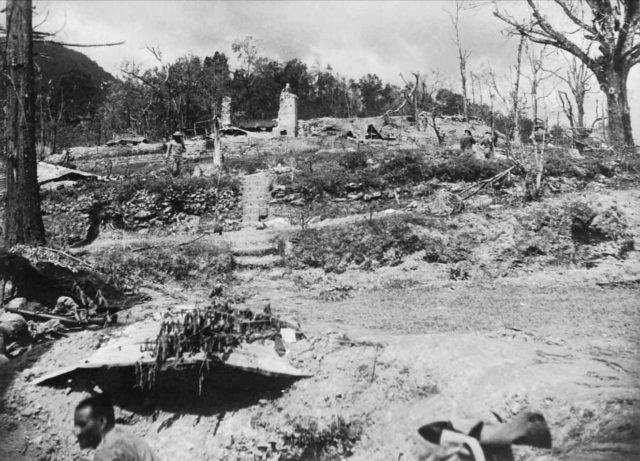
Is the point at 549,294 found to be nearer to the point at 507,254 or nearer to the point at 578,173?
the point at 507,254

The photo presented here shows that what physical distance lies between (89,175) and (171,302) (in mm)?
13764

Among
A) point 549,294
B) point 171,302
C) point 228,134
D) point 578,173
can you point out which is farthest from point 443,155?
point 228,134

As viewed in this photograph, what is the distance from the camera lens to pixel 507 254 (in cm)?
852

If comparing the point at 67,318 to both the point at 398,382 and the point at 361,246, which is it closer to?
the point at 398,382

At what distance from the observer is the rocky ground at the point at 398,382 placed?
3.28 m

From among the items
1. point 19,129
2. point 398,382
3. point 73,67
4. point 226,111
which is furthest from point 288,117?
point 73,67

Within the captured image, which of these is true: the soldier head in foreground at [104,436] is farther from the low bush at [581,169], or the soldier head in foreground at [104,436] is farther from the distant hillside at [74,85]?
the distant hillside at [74,85]

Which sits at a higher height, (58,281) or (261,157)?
(261,157)

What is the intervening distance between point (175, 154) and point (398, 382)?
1833cm

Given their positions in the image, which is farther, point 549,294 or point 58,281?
point 549,294

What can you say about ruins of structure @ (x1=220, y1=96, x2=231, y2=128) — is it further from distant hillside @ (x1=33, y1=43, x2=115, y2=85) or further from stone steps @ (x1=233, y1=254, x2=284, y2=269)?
stone steps @ (x1=233, y1=254, x2=284, y2=269)

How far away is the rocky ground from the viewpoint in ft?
10.8

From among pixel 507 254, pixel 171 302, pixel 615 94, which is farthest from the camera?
pixel 615 94

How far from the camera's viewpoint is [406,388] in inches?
153
